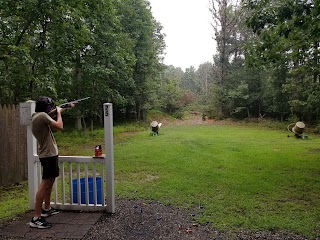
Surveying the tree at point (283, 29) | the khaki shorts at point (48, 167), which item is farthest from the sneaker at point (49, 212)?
the tree at point (283, 29)

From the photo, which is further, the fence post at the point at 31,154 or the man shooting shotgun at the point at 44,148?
the fence post at the point at 31,154

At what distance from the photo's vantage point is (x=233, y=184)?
16.9ft

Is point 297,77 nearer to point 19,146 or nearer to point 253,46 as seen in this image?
point 253,46

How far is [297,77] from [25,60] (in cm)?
1602

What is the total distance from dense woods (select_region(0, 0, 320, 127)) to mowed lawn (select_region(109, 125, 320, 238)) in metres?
2.52

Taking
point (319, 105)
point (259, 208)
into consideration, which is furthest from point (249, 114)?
point (259, 208)

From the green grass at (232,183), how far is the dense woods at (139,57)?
8.31ft

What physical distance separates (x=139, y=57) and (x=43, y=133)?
16207mm

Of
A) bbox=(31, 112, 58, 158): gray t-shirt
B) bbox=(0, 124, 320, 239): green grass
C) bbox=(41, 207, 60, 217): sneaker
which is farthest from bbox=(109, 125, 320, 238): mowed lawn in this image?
bbox=(31, 112, 58, 158): gray t-shirt

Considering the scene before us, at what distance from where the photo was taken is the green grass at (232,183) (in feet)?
11.8

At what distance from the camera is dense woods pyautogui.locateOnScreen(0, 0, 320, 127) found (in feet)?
18.9

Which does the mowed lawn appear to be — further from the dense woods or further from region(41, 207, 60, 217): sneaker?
the dense woods

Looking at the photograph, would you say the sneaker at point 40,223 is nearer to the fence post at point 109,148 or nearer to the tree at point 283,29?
the fence post at point 109,148

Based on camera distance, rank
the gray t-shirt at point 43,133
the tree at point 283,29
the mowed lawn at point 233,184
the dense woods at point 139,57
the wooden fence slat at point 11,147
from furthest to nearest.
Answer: the dense woods at point 139,57, the tree at point 283,29, the wooden fence slat at point 11,147, the mowed lawn at point 233,184, the gray t-shirt at point 43,133
